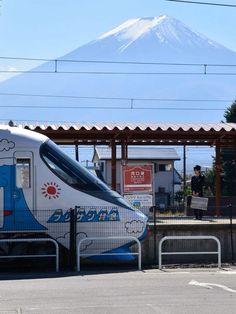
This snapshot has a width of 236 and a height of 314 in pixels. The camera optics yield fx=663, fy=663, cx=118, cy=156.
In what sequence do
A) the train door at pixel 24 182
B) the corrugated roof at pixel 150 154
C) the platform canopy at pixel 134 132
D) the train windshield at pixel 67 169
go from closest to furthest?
the train door at pixel 24 182, the train windshield at pixel 67 169, the platform canopy at pixel 134 132, the corrugated roof at pixel 150 154

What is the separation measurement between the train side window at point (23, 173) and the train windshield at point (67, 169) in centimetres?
41

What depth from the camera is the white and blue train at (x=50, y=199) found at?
14.3 m

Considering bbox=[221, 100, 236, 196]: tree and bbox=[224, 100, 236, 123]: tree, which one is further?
bbox=[224, 100, 236, 123]: tree

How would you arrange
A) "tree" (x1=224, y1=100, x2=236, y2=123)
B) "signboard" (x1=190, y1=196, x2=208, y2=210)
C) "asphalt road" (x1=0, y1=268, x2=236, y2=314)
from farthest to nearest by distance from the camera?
"tree" (x1=224, y1=100, x2=236, y2=123)
"signboard" (x1=190, y1=196, x2=208, y2=210)
"asphalt road" (x1=0, y1=268, x2=236, y2=314)

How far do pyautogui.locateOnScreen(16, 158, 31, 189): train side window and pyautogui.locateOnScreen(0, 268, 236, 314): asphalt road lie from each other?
233 cm

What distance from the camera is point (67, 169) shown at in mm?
14734

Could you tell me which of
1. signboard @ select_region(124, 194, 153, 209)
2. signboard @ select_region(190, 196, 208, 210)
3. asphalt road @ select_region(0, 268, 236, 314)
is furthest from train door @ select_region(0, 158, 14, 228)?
signboard @ select_region(190, 196, 208, 210)

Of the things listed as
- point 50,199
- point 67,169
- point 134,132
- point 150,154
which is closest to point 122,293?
point 50,199

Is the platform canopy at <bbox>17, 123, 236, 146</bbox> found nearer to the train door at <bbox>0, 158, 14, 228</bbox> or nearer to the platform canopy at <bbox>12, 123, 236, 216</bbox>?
the platform canopy at <bbox>12, 123, 236, 216</bbox>

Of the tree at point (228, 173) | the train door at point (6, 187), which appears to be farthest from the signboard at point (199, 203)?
the tree at point (228, 173)

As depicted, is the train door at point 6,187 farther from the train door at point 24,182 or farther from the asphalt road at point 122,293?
the asphalt road at point 122,293

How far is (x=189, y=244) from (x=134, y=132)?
490 cm

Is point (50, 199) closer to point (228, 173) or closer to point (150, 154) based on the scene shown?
point (228, 173)

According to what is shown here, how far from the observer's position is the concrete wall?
15.5 meters
